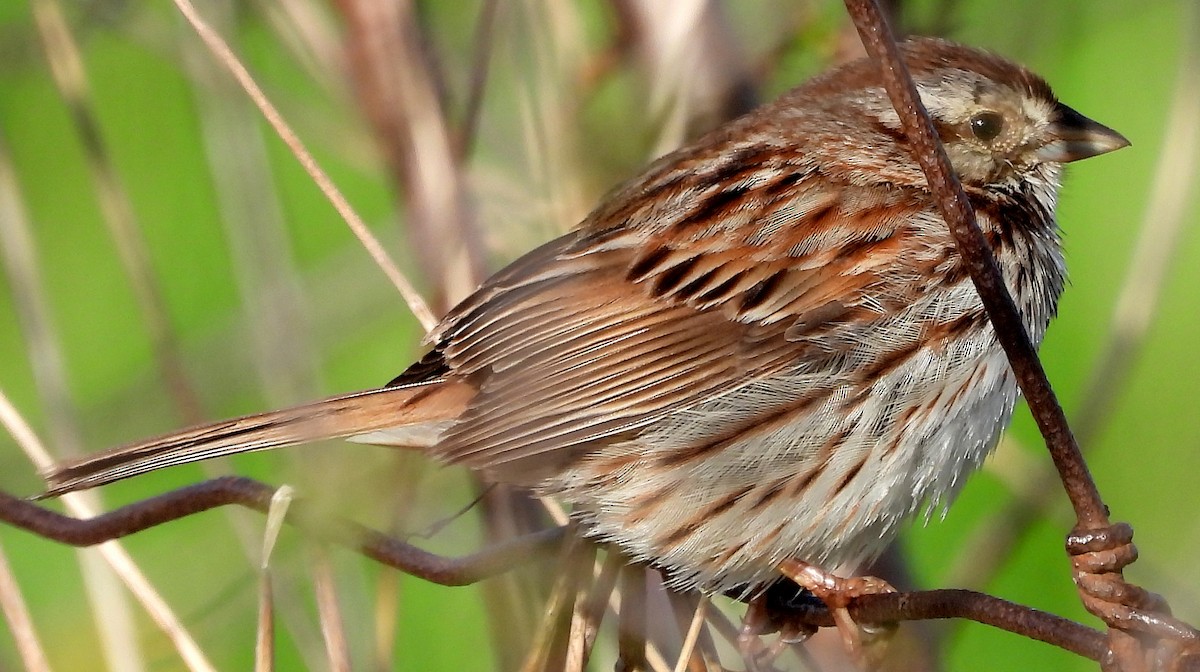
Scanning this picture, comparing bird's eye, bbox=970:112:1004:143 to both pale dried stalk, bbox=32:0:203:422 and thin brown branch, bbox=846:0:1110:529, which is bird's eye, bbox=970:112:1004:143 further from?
pale dried stalk, bbox=32:0:203:422

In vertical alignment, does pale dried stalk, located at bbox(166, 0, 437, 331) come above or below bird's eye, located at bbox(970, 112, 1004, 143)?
above

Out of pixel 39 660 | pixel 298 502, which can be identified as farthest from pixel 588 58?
pixel 39 660

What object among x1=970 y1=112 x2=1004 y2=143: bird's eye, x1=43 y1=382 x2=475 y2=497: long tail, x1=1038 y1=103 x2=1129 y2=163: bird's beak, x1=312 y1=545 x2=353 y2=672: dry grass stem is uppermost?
x1=43 y1=382 x2=475 y2=497: long tail

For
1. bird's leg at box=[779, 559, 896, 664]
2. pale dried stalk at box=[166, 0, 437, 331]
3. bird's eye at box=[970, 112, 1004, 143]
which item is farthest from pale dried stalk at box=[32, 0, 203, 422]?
bird's eye at box=[970, 112, 1004, 143]

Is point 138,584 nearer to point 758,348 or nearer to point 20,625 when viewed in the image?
point 20,625

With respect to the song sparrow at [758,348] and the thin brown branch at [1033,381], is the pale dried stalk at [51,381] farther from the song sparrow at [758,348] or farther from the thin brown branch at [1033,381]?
the thin brown branch at [1033,381]

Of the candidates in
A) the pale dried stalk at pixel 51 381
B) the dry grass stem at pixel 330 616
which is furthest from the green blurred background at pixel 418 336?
the dry grass stem at pixel 330 616

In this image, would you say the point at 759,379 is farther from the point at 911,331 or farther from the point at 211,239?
the point at 211,239
